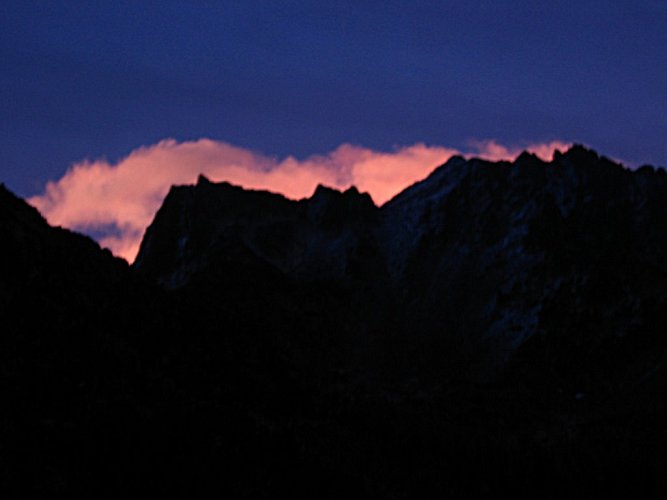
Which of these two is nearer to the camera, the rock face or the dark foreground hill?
the dark foreground hill

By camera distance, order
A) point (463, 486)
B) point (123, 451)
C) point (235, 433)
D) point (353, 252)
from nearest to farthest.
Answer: point (123, 451)
point (235, 433)
point (463, 486)
point (353, 252)

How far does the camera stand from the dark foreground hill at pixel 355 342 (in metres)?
56.9

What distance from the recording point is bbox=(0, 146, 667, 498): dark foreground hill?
2242 inches

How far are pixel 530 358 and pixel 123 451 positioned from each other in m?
91.3

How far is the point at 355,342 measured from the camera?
15288 cm

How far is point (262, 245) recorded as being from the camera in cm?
17925

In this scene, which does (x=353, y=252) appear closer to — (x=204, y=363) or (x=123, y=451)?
(x=204, y=363)

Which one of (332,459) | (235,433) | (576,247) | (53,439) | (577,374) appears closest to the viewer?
(53,439)

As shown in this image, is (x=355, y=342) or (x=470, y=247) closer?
(x=355, y=342)

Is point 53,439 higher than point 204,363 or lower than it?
lower

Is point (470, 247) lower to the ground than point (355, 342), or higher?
higher

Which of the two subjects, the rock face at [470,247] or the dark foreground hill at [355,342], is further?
the rock face at [470,247]

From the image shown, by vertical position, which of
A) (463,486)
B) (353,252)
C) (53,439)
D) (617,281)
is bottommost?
(463,486)

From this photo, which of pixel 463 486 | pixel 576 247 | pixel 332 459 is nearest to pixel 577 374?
pixel 576 247
